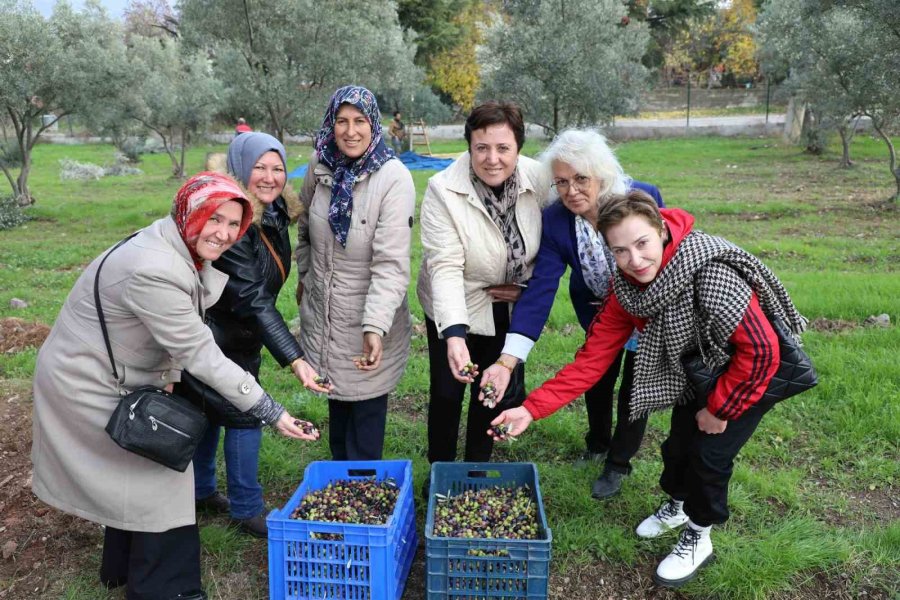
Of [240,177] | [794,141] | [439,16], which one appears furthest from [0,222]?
[439,16]

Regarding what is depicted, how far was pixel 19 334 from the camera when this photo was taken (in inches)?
238

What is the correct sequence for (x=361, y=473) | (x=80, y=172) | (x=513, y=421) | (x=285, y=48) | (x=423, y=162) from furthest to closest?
1. (x=80, y=172)
2. (x=423, y=162)
3. (x=285, y=48)
4. (x=361, y=473)
5. (x=513, y=421)

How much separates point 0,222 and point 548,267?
1376cm

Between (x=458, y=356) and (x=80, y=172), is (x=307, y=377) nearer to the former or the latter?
(x=458, y=356)

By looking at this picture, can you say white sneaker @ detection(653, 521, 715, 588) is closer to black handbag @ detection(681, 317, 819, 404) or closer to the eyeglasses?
black handbag @ detection(681, 317, 819, 404)

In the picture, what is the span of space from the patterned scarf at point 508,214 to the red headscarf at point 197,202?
1.16 meters

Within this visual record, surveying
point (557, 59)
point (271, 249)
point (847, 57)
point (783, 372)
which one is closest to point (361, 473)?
point (271, 249)

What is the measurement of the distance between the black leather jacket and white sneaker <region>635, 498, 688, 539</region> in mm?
1894

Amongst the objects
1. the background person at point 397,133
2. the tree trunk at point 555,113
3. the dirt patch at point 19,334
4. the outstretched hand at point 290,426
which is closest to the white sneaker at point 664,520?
the outstretched hand at point 290,426

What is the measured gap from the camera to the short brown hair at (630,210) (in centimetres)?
260

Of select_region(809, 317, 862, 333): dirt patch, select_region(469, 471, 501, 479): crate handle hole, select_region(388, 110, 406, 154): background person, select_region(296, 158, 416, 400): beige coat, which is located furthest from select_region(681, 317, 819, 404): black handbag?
select_region(388, 110, 406, 154): background person

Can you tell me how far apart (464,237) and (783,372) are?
1.48 meters

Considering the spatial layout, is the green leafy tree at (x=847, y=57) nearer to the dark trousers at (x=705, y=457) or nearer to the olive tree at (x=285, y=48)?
the olive tree at (x=285, y=48)

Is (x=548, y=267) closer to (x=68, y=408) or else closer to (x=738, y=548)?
(x=738, y=548)
